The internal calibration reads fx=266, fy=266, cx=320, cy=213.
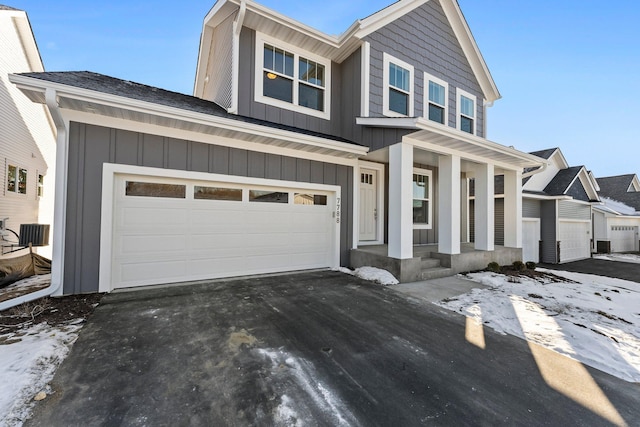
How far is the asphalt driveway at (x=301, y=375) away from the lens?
1.87m

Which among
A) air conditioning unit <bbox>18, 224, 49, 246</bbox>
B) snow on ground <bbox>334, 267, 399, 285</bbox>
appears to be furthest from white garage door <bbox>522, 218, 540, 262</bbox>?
air conditioning unit <bbox>18, 224, 49, 246</bbox>

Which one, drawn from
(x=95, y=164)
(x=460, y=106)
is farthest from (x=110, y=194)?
(x=460, y=106)

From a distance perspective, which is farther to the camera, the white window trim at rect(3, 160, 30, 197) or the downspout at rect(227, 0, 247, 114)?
the white window trim at rect(3, 160, 30, 197)

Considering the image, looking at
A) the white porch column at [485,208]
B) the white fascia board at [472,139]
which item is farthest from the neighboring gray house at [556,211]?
the white porch column at [485,208]

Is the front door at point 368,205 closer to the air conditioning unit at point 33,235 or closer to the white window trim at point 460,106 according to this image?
the white window trim at point 460,106

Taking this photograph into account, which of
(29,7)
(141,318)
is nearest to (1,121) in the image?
(29,7)

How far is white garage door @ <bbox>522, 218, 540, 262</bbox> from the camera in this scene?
1093cm

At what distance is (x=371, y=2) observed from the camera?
28.3 feet

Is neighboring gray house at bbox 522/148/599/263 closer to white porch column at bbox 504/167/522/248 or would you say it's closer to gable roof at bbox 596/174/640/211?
white porch column at bbox 504/167/522/248

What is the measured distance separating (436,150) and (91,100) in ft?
21.2

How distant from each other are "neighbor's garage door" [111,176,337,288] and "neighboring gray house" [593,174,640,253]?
17.3 meters

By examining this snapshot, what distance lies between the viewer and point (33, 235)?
18.9ft

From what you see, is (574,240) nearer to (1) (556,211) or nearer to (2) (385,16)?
(1) (556,211)

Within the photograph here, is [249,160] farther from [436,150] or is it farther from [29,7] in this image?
[29,7]
